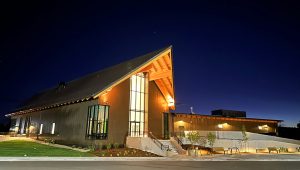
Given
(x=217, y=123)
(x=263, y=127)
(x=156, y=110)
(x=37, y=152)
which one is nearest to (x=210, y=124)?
(x=217, y=123)

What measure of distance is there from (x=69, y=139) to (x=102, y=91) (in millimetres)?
6275

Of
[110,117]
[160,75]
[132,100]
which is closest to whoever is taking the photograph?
[110,117]

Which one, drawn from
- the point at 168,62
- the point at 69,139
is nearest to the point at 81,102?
the point at 69,139

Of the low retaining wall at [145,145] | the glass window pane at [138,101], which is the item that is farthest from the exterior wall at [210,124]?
the low retaining wall at [145,145]

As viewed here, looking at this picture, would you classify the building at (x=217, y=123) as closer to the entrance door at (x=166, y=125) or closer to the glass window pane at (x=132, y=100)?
the entrance door at (x=166, y=125)

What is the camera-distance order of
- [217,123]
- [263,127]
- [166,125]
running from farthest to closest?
[263,127], [217,123], [166,125]

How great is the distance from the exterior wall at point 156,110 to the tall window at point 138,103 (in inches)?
25.3

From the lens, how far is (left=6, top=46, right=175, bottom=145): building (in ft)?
72.9

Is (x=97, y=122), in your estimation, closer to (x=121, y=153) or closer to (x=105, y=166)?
(x=121, y=153)

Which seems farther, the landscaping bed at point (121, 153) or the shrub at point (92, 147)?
the shrub at point (92, 147)

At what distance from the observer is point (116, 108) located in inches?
932

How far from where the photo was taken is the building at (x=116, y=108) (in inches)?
877

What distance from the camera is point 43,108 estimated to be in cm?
3009

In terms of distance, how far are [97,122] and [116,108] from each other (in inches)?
93.3
